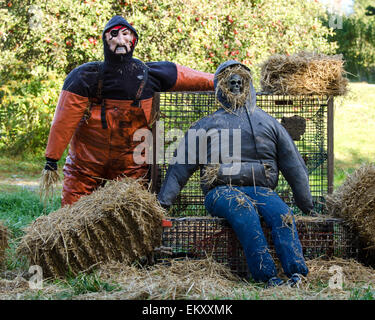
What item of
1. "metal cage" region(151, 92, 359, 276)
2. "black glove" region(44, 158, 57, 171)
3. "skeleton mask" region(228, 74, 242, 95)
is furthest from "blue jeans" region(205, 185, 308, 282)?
"black glove" region(44, 158, 57, 171)

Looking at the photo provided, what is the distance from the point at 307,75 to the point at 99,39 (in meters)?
4.76

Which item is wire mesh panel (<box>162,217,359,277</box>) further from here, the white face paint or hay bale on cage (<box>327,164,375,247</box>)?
the white face paint

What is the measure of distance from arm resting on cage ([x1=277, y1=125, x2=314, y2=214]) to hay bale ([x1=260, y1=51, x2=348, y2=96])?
1.95 feet

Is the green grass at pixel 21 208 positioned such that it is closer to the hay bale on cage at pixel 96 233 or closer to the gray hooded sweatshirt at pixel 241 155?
the hay bale on cage at pixel 96 233

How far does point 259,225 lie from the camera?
379 cm

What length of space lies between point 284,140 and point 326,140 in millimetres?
722

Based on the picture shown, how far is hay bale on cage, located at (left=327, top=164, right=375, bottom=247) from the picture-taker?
3.99 metres

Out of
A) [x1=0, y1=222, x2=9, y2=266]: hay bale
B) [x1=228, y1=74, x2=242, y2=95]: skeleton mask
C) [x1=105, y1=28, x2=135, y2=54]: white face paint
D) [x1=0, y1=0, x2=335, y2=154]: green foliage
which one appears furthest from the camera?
[x1=0, y1=0, x2=335, y2=154]: green foliage

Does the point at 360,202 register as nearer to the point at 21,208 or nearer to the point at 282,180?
the point at 282,180

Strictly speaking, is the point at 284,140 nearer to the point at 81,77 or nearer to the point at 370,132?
the point at 81,77

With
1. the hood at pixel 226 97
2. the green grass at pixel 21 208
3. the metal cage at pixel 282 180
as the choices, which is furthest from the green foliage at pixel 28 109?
the hood at pixel 226 97

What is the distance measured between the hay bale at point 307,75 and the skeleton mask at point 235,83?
47 centimetres

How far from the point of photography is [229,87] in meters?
4.42
